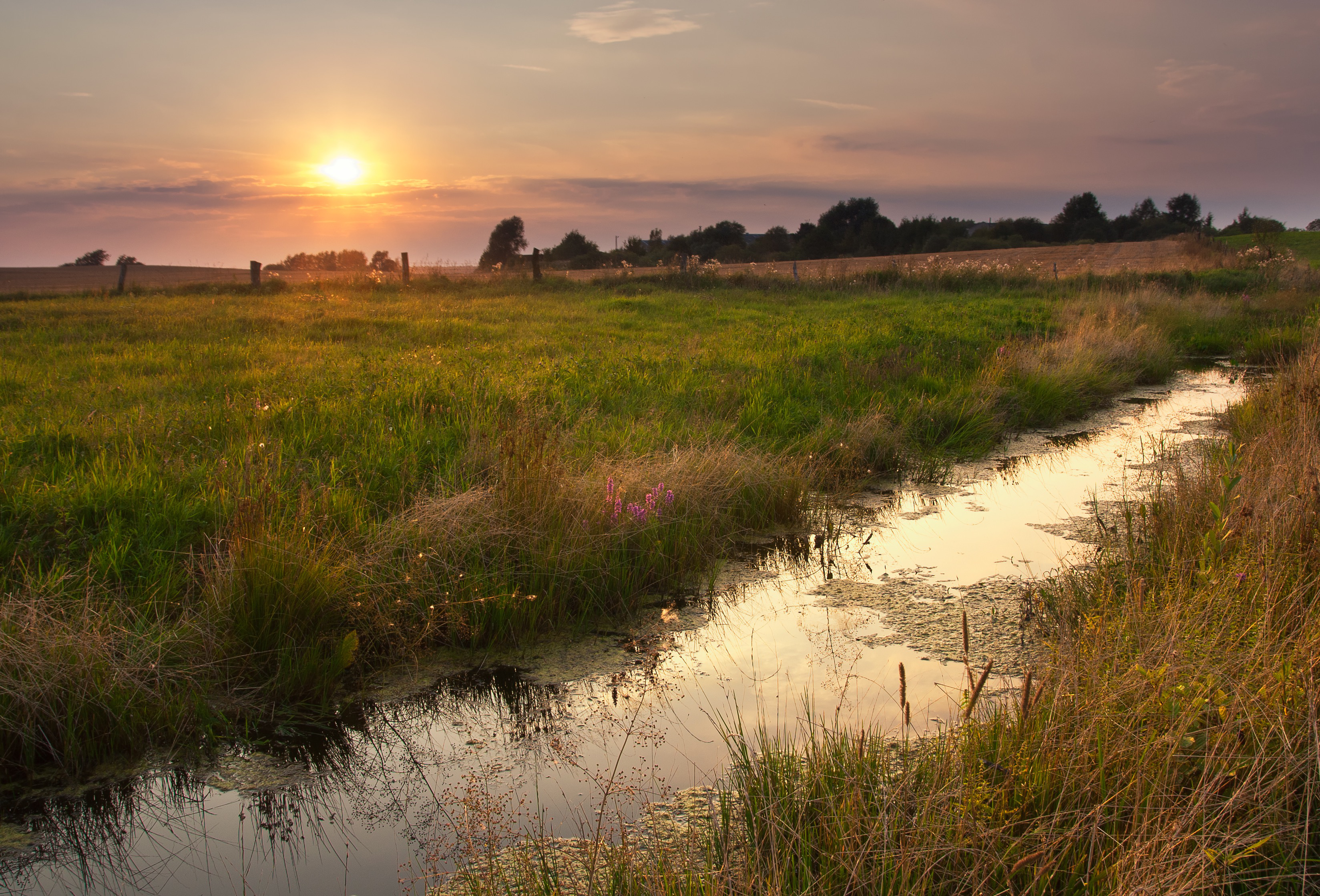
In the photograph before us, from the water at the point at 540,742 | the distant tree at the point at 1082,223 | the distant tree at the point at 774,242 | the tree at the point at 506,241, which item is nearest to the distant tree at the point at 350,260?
the tree at the point at 506,241

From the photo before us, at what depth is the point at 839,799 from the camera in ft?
7.55

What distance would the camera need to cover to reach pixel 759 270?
81.5ft

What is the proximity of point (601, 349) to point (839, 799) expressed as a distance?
8238mm

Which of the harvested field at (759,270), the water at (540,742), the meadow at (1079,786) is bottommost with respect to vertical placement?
the water at (540,742)

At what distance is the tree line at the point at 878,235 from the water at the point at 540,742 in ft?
159

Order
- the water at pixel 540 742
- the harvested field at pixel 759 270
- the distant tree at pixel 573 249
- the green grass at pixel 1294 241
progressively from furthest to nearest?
the distant tree at pixel 573 249
the green grass at pixel 1294 241
the harvested field at pixel 759 270
the water at pixel 540 742

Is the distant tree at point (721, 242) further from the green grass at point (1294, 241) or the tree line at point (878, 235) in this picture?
the green grass at point (1294, 241)

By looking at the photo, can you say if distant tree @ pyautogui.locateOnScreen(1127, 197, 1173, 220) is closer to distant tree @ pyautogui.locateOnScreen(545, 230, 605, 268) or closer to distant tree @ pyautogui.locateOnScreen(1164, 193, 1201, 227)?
distant tree @ pyautogui.locateOnScreen(1164, 193, 1201, 227)

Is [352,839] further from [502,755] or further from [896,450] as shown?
[896,450]

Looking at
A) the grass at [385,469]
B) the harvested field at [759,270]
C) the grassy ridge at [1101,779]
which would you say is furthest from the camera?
the harvested field at [759,270]

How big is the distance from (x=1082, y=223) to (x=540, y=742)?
68986 millimetres

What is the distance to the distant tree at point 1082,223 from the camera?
59.1 meters

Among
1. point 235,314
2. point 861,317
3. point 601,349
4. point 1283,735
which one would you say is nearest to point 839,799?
point 1283,735

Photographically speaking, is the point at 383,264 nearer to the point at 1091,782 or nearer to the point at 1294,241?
the point at 1091,782
